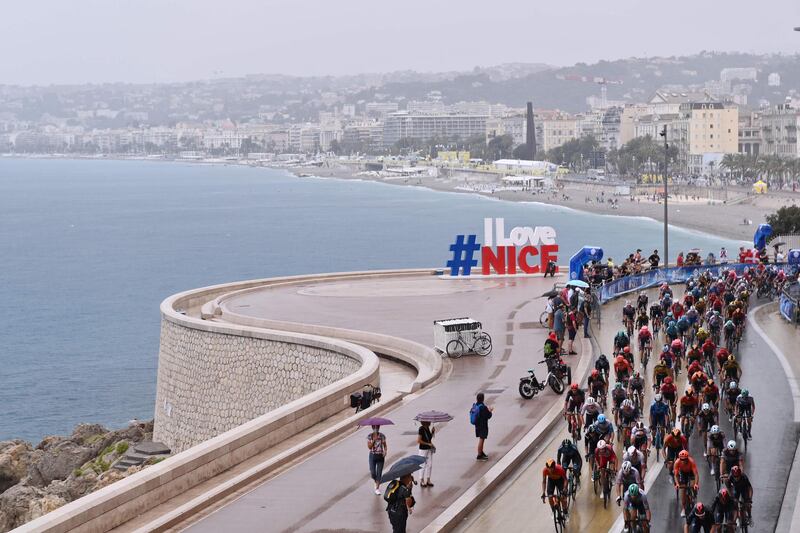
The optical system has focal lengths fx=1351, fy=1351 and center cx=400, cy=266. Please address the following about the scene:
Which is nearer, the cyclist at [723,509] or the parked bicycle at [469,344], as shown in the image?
the cyclist at [723,509]

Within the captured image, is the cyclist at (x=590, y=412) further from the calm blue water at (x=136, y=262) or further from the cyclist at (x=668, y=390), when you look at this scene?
the calm blue water at (x=136, y=262)

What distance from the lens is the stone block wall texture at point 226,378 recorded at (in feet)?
103

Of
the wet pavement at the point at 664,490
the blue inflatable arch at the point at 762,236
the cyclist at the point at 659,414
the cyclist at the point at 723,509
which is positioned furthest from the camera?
the blue inflatable arch at the point at 762,236

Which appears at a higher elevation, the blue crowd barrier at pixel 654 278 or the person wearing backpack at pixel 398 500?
the person wearing backpack at pixel 398 500

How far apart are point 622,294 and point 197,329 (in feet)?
46.1

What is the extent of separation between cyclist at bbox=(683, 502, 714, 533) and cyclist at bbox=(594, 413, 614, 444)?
3.12 meters

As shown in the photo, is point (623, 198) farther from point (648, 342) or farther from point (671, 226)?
point (648, 342)

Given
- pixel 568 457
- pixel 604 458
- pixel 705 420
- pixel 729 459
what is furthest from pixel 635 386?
pixel 729 459

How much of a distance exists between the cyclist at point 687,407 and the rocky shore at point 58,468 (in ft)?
44.4

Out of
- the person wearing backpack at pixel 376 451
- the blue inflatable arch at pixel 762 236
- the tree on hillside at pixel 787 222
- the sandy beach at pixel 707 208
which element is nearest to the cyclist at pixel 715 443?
the person wearing backpack at pixel 376 451

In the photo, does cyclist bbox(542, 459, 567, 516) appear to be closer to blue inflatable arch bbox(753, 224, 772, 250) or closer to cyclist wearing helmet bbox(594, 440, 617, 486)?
cyclist wearing helmet bbox(594, 440, 617, 486)

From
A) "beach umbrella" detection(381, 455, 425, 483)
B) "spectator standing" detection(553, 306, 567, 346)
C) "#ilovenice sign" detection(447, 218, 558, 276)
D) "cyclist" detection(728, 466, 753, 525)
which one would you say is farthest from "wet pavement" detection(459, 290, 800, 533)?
"#ilovenice sign" detection(447, 218, 558, 276)

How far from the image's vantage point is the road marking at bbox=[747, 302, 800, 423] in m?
24.8

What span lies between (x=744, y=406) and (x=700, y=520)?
5.91 m
